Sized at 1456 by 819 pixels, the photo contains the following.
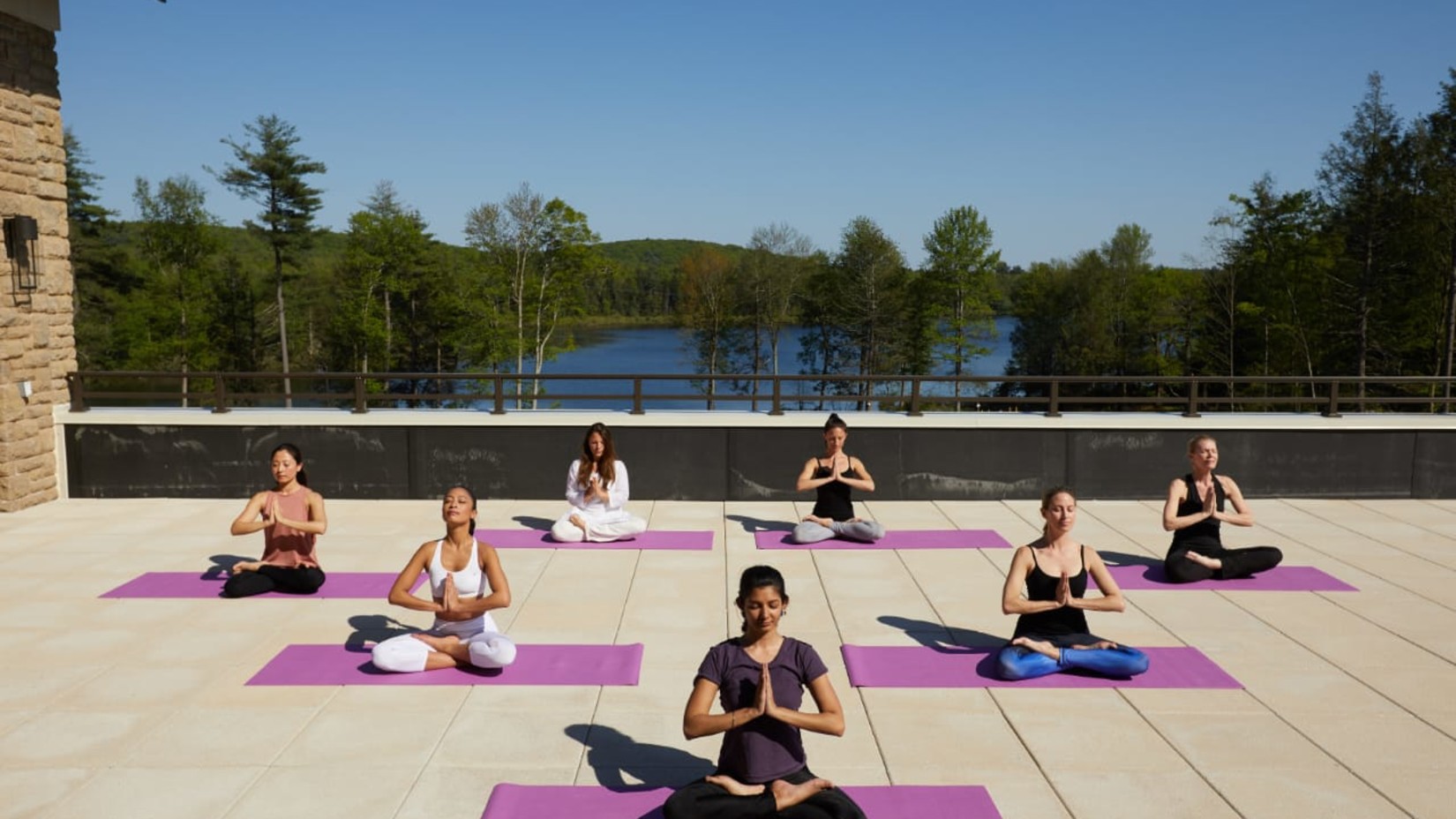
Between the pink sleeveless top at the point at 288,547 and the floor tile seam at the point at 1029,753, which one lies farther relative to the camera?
the pink sleeveless top at the point at 288,547

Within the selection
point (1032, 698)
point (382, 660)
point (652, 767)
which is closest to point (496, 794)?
point (652, 767)

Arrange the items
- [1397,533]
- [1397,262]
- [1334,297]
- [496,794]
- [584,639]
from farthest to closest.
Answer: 1. [1334,297]
2. [1397,262]
3. [1397,533]
4. [584,639]
5. [496,794]

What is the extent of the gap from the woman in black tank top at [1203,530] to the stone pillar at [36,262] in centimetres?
1249

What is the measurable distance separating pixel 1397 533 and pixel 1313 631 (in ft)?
15.4

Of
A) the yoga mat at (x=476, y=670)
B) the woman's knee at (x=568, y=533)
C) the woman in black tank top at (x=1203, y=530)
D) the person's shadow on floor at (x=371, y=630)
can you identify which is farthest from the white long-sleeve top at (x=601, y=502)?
the woman in black tank top at (x=1203, y=530)

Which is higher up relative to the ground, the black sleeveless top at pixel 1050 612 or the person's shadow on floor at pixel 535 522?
the black sleeveless top at pixel 1050 612

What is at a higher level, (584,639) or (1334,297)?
(1334,297)

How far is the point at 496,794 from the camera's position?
194 inches

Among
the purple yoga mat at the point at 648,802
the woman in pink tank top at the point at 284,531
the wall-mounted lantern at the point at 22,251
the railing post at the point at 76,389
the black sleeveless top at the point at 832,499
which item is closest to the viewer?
the purple yoga mat at the point at 648,802

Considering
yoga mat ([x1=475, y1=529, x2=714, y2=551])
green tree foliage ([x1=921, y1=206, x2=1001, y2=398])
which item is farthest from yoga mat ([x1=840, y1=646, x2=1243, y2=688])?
green tree foliage ([x1=921, y1=206, x2=1001, y2=398])

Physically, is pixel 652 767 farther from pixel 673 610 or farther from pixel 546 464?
pixel 546 464

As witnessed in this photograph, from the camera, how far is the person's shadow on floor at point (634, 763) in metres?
5.11

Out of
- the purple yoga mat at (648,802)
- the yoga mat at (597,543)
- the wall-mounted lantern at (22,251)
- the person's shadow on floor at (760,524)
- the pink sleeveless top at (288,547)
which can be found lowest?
the purple yoga mat at (648,802)

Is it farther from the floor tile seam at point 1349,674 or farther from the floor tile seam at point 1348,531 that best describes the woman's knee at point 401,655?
the floor tile seam at point 1348,531
